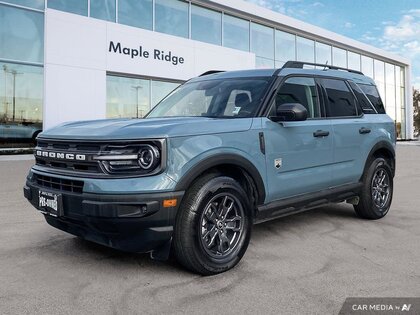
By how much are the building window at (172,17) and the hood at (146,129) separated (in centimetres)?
1556

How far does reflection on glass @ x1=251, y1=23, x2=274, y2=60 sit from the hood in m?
19.7

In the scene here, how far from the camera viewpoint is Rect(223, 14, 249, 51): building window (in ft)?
69.2

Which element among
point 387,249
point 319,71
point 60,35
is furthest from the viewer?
point 60,35

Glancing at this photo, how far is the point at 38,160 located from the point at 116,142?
46.1 inches

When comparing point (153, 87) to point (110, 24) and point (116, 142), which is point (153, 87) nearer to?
point (110, 24)

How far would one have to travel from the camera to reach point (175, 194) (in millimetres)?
3133

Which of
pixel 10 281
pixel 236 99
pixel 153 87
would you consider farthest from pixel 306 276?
pixel 153 87

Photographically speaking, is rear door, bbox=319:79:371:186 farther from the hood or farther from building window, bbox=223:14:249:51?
building window, bbox=223:14:249:51

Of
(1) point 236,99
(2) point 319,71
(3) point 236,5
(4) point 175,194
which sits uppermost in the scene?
(3) point 236,5

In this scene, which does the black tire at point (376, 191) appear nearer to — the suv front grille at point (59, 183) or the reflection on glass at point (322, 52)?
the suv front grille at point (59, 183)

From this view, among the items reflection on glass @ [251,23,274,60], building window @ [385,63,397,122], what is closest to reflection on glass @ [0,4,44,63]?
reflection on glass @ [251,23,274,60]

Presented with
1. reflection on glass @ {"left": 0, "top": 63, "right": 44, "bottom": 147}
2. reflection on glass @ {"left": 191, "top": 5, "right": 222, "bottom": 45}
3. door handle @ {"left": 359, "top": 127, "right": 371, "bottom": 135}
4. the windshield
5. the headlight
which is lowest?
the headlight

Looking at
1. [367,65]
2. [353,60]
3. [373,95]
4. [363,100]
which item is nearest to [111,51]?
[373,95]

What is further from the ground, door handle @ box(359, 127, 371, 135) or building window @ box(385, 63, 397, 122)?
building window @ box(385, 63, 397, 122)
